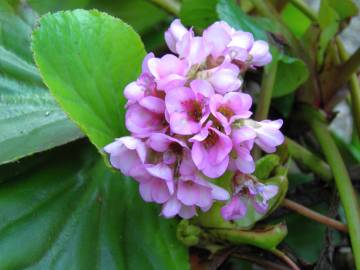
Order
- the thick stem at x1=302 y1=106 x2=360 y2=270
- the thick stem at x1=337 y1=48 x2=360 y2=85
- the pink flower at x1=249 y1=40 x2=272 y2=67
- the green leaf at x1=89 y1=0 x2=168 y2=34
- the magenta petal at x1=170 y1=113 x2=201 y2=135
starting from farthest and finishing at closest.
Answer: the green leaf at x1=89 y1=0 x2=168 y2=34, the thick stem at x1=337 y1=48 x2=360 y2=85, the thick stem at x1=302 y1=106 x2=360 y2=270, the pink flower at x1=249 y1=40 x2=272 y2=67, the magenta petal at x1=170 y1=113 x2=201 y2=135

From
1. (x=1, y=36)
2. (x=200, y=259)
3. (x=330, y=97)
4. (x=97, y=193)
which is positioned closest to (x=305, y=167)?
(x=330, y=97)

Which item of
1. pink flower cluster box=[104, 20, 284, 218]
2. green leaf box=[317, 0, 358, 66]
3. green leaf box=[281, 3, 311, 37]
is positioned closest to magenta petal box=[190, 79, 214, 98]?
pink flower cluster box=[104, 20, 284, 218]

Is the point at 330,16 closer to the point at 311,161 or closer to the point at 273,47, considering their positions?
the point at 273,47

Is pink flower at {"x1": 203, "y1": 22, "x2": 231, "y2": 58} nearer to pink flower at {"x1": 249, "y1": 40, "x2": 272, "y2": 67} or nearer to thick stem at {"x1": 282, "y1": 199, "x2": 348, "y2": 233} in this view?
pink flower at {"x1": 249, "y1": 40, "x2": 272, "y2": 67}

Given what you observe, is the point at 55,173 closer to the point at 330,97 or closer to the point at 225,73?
the point at 225,73

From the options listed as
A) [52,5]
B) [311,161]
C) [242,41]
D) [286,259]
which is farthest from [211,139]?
[52,5]

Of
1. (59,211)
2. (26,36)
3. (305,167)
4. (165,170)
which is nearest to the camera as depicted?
(165,170)
